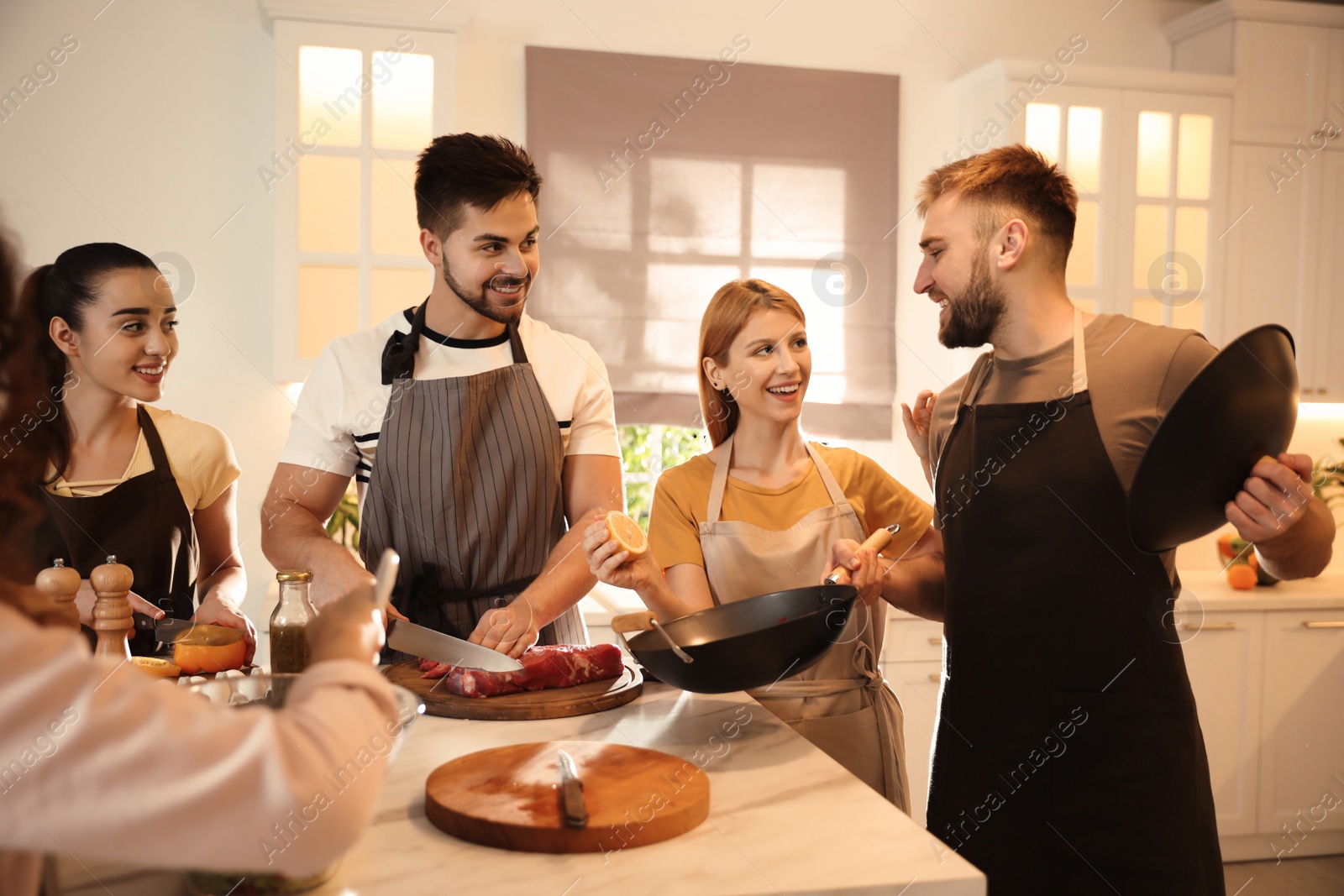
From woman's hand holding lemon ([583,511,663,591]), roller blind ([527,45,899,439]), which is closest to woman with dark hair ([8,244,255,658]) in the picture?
woman's hand holding lemon ([583,511,663,591])

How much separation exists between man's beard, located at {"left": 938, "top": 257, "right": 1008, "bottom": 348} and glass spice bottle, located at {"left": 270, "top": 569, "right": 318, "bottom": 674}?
1124 mm

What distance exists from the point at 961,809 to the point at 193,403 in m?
2.84

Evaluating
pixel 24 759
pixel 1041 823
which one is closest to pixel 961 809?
Result: pixel 1041 823

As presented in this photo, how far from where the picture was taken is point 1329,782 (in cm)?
355

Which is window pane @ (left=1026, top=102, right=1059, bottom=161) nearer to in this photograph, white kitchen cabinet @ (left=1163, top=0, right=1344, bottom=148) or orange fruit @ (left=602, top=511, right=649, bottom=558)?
white kitchen cabinet @ (left=1163, top=0, right=1344, bottom=148)

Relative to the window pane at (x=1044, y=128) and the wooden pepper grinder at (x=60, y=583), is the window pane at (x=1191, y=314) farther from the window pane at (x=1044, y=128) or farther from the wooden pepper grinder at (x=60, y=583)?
the wooden pepper grinder at (x=60, y=583)

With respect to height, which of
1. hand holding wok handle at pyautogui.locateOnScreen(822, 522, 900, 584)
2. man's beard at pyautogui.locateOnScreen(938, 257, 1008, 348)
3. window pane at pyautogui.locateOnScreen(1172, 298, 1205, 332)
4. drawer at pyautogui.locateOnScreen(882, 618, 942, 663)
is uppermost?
window pane at pyautogui.locateOnScreen(1172, 298, 1205, 332)

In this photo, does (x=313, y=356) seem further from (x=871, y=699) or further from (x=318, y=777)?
(x=318, y=777)

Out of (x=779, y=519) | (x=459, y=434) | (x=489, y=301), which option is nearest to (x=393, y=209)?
(x=489, y=301)

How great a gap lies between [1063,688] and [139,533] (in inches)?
71.4

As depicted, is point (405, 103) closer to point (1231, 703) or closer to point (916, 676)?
point (916, 676)

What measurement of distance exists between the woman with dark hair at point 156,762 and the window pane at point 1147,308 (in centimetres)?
374

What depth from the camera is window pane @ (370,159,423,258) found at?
3.28 metres

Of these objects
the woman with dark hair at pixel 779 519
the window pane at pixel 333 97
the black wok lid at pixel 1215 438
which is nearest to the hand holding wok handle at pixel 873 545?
the woman with dark hair at pixel 779 519
